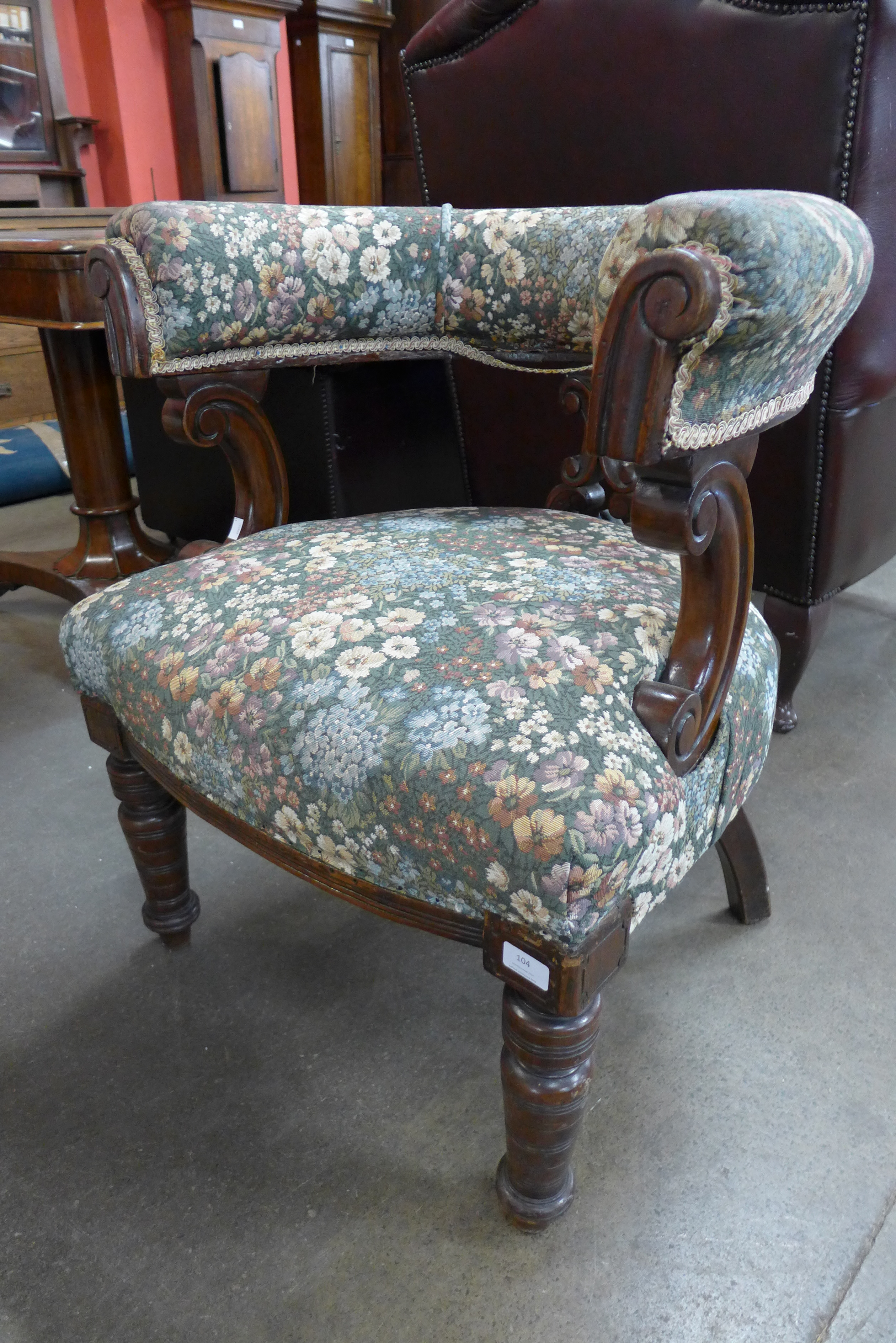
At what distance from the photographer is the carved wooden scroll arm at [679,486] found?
49 centimetres

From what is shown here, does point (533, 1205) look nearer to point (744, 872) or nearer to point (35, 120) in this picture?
point (744, 872)

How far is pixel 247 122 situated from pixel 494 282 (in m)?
4.07

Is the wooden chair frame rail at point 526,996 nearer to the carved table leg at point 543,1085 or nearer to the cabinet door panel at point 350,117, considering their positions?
the carved table leg at point 543,1085

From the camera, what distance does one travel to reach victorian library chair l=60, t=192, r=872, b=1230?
55 centimetres

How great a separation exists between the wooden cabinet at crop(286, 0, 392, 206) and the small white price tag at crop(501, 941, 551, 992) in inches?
186

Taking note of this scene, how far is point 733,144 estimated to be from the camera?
1.16 metres

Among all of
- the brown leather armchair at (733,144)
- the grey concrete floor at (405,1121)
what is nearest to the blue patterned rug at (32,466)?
the brown leather armchair at (733,144)

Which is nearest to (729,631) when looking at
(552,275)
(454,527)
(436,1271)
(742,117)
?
(454,527)

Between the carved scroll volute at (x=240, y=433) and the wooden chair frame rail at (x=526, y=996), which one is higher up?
the carved scroll volute at (x=240, y=433)

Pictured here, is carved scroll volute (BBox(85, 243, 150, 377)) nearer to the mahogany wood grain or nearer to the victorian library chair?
the victorian library chair

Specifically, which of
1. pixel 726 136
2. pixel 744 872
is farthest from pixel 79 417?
pixel 744 872

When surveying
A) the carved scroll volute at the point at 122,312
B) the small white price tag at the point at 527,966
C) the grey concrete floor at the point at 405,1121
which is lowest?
the grey concrete floor at the point at 405,1121

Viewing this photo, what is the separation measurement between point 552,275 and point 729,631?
1.49 feet

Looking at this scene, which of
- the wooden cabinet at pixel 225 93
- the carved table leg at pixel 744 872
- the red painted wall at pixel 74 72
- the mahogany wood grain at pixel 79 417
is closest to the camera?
the carved table leg at pixel 744 872
